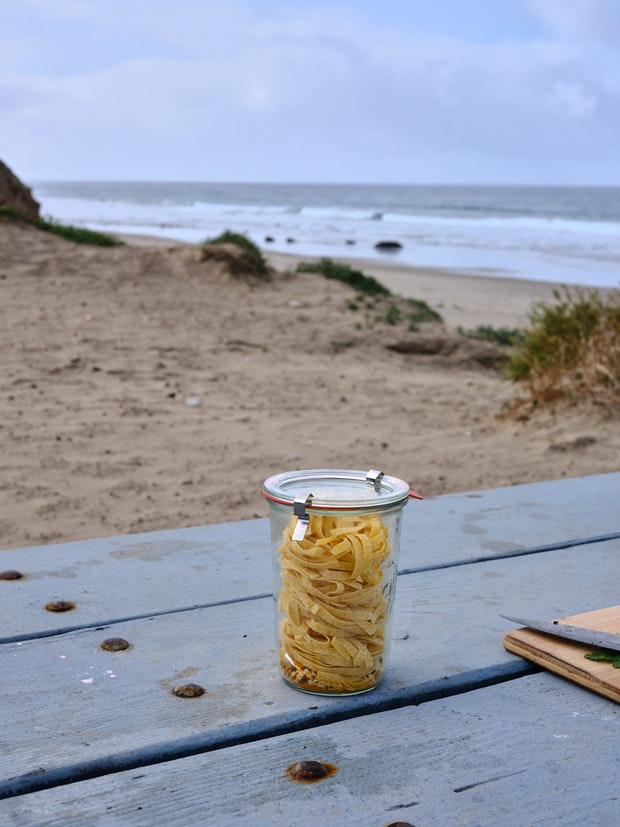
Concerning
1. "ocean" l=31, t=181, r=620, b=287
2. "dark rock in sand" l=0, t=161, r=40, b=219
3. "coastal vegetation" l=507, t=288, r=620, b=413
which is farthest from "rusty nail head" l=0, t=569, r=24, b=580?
"ocean" l=31, t=181, r=620, b=287

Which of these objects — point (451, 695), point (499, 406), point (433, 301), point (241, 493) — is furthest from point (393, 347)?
point (451, 695)

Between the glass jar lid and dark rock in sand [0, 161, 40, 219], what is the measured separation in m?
10.8

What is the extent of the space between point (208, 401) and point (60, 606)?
4.60 m

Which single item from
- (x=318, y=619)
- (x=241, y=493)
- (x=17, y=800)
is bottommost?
(x=241, y=493)

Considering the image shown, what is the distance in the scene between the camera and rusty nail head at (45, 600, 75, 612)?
4.31 ft

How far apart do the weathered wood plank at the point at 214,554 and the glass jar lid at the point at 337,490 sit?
272 millimetres

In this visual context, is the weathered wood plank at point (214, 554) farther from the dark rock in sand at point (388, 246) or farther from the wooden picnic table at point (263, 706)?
the dark rock in sand at point (388, 246)

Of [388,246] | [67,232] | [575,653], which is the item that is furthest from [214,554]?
[388,246]

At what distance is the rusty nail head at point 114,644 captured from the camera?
1.19 m

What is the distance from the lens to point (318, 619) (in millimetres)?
1086

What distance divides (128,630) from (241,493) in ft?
10.0

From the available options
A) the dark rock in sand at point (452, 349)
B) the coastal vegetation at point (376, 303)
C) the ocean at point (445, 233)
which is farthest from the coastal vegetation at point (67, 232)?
the ocean at point (445, 233)

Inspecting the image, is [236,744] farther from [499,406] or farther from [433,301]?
[433,301]

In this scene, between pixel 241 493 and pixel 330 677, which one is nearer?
pixel 330 677
